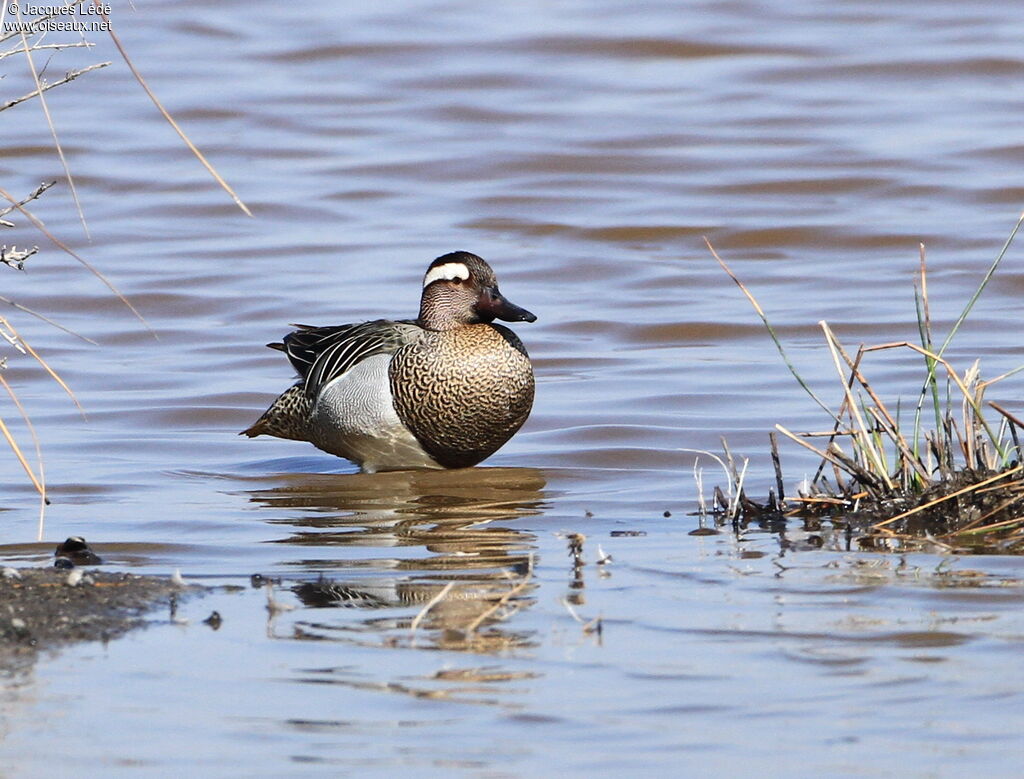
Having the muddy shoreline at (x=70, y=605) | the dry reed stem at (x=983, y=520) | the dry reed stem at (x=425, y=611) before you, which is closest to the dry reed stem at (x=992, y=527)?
the dry reed stem at (x=983, y=520)

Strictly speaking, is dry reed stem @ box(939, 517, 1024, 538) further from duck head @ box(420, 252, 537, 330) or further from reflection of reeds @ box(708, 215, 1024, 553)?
duck head @ box(420, 252, 537, 330)

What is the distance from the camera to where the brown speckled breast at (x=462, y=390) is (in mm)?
6633

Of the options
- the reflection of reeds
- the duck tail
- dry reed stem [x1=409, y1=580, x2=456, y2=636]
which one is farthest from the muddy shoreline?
the duck tail

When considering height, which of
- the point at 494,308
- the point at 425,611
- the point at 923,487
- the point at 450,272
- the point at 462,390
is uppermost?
the point at 450,272

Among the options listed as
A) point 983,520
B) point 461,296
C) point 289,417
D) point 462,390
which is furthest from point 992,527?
point 289,417

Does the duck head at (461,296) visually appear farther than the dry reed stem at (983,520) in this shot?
Yes

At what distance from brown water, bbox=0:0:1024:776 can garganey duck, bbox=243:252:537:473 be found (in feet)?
0.57

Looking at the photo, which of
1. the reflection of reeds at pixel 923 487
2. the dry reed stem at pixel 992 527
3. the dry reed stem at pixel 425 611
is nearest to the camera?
the dry reed stem at pixel 425 611

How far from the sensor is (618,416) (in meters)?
7.77

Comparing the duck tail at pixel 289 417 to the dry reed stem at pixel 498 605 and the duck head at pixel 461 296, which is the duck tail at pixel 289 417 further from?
the dry reed stem at pixel 498 605

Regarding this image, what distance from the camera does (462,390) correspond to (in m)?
6.62

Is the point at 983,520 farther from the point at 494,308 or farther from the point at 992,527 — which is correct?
the point at 494,308

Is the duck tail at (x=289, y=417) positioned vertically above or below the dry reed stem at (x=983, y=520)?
above

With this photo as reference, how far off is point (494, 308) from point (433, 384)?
40 centimetres
